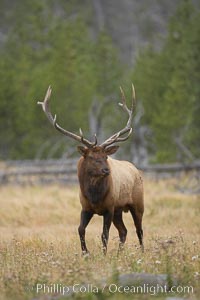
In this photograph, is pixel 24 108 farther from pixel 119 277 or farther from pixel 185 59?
pixel 119 277

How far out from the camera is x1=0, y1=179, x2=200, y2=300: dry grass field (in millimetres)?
7073

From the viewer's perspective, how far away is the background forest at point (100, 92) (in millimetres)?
27922

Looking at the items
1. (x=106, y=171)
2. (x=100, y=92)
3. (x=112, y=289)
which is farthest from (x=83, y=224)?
(x=100, y=92)

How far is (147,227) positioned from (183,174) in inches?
357

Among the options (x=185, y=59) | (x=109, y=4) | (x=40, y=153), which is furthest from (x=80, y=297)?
(x=109, y=4)

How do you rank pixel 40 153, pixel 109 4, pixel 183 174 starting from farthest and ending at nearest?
pixel 109 4 → pixel 40 153 → pixel 183 174

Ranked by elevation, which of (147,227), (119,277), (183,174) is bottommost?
(183,174)

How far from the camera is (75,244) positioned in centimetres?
1089

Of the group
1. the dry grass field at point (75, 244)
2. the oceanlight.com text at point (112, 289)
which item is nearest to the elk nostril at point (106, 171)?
the dry grass field at point (75, 244)

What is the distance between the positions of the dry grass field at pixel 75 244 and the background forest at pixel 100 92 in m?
5.06

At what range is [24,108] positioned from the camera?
3431cm

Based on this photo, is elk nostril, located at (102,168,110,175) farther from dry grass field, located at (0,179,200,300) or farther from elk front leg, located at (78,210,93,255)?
dry grass field, located at (0,179,200,300)

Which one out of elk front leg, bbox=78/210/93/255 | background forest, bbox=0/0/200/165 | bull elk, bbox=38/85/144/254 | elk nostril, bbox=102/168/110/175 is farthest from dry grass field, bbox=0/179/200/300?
background forest, bbox=0/0/200/165

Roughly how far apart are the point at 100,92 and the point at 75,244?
86.2 ft
